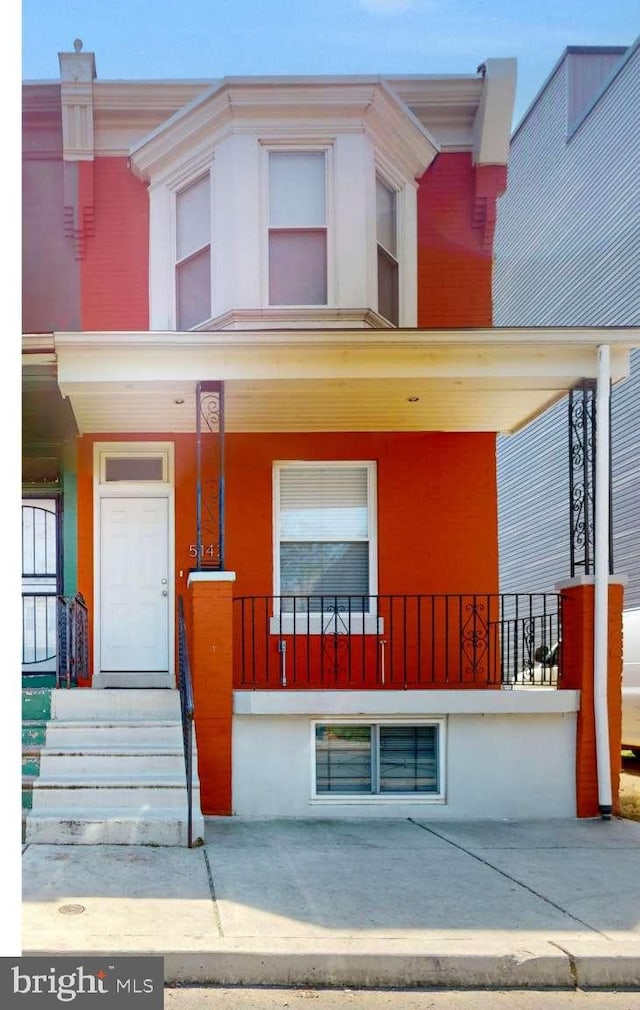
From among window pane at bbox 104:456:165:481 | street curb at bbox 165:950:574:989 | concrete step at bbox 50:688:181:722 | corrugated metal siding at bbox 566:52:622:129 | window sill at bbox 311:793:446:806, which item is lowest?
window sill at bbox 311:793:446:806

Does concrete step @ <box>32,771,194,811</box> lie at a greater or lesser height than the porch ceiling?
lesser

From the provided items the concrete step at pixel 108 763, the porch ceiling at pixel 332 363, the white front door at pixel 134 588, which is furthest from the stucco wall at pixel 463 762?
the porch ceiling at pixel 332 363

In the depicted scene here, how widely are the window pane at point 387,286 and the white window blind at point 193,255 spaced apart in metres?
1.79

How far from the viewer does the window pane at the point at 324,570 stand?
1045cm

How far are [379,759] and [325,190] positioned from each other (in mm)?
5678

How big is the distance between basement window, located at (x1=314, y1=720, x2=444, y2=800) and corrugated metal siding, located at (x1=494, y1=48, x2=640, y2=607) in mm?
7099

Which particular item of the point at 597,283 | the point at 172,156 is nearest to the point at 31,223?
the point at 172,156

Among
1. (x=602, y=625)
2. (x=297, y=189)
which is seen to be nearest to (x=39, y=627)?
(x=297, y=189)

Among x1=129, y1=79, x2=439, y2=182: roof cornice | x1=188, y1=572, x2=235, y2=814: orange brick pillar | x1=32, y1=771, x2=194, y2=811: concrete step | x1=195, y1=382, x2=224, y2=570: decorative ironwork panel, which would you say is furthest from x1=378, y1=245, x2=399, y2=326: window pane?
x1=32, y1=771, x2=194, y2=811: concrete step

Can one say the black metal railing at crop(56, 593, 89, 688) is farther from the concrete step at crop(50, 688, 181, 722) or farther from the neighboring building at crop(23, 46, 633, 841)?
the concrete step at crop(50, 688, 181, 722)

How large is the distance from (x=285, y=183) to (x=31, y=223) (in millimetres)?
2769

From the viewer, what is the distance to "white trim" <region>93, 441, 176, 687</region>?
403 inches

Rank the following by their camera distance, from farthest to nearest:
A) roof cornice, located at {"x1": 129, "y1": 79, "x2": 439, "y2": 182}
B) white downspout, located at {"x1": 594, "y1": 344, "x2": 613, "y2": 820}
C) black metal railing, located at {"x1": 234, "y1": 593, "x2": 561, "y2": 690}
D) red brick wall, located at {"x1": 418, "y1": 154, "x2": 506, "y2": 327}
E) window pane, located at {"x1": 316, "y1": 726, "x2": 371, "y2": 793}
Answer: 1. red brick wall, located at {"x1": 418, "y1": 154, "x2": 506, "y2": 327}
2. roof cornice, located at {"x1": 129, "y1": 79, "x2": 439, "y2": 182}
3. black metal railing, located at {"x1": 234, "y1": 593, "x2": 561, "y2": 690}
4. window pane, located at {"x1": 316, "y1": 726, "x2": 371, "y2": 793}
5. white downspout, located at {"x1": 594, "y1": 344, "x2": 613, "y2": 820}

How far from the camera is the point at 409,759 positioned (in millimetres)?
8867
